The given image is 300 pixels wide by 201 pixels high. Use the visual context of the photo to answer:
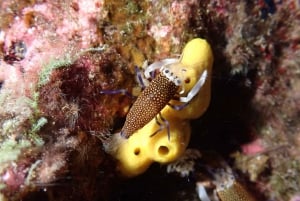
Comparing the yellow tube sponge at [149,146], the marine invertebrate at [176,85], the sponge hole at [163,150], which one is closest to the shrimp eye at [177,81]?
the marine invertebrate at [176,85]

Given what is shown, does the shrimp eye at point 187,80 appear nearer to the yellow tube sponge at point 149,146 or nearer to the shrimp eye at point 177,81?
the shrimp eye at point 177,81

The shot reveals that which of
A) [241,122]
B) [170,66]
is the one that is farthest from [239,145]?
[170,66]

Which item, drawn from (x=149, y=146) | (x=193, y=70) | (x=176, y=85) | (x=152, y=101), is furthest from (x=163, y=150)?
(x=193, y=70)

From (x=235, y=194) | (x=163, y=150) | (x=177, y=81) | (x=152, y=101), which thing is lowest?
(x=235, y=194)

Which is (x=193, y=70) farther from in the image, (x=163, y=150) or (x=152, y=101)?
(x=163, y=150)

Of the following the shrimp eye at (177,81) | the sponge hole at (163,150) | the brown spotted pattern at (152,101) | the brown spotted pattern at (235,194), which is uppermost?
the shrimp eye at (177,81)

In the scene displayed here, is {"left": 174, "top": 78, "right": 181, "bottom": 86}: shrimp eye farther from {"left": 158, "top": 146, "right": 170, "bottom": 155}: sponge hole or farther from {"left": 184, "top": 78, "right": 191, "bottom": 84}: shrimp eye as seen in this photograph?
{"left": 158, "top": 146, "right": 170, "bottom": 155}: sponge hole
